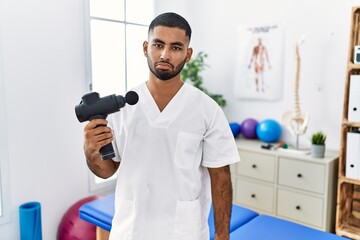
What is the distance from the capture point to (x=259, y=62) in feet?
9.50

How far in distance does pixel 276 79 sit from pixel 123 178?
81.5 inches

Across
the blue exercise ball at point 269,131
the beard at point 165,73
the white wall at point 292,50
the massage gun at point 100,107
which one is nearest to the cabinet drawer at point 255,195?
the blue exercise ball at point 269,131

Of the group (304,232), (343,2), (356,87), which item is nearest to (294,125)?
(356,87)

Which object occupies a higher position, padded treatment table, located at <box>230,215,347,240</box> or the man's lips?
the man's lips

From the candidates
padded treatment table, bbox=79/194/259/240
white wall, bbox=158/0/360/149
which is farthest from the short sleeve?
white wall, bbox=158/0/360/149

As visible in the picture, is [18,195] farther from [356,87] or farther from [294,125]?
[356,87]

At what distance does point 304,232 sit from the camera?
1.60 metres

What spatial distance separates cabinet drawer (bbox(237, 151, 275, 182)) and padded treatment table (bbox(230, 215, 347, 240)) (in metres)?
0.80

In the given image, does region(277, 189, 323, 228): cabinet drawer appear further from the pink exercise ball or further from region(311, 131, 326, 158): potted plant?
the pink exercise ball

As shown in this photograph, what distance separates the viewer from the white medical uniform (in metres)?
1.04

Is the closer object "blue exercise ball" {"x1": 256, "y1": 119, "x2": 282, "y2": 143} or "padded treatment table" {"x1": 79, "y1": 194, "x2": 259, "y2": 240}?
"padded treatment table" {"x1": 79, "y1": 194, "x2": 259, "y2": 240}

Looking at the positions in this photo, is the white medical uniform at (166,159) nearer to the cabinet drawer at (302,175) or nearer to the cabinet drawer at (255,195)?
the cabinet drawer at (302,175)

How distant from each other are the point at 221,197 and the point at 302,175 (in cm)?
143

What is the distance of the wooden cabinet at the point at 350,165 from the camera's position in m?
2.07
